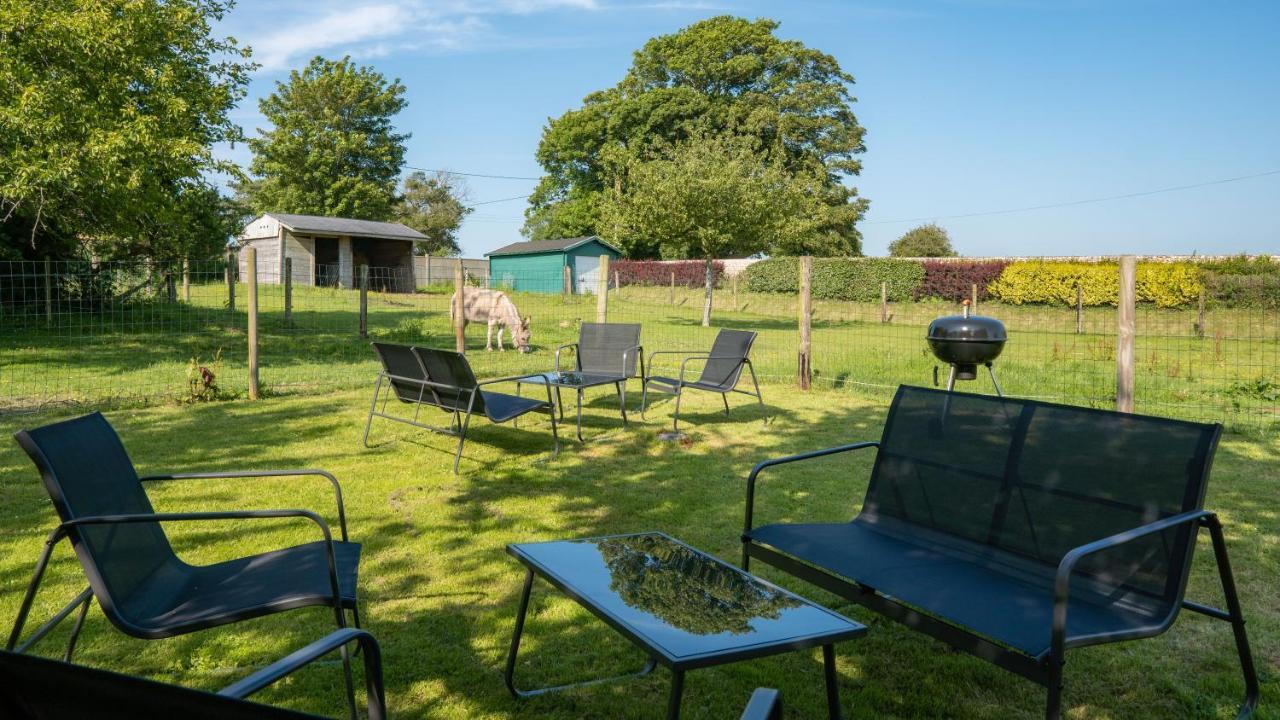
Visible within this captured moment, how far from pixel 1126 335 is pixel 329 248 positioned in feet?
109

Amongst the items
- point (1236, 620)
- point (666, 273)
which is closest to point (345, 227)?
point (666, 273)

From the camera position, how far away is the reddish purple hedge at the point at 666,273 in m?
32.4

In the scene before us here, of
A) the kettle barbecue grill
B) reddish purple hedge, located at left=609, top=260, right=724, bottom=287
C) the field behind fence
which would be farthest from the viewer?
reddish purple hedge, located at left=609, top=260, right=724, bottom=287

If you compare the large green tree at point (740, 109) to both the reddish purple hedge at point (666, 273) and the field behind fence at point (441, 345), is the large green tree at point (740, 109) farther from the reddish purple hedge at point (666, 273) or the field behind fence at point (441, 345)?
the field behind fence at point (441, 345)

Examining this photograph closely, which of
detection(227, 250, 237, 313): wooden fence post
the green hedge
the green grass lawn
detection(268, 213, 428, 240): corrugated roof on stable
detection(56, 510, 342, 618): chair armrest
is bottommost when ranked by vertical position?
the green grass lawn

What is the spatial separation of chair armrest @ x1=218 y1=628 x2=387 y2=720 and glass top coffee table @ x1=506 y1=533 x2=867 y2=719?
23.6 inches

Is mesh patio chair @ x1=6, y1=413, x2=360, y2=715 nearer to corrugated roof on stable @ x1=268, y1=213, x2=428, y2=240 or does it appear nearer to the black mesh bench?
the black mesh bench

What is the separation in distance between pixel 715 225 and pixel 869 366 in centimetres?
1310

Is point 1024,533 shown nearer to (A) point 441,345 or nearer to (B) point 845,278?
(A) point 441,345

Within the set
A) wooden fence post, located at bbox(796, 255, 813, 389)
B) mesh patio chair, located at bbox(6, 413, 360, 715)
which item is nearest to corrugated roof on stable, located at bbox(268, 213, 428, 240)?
wooden fence post, located at bbox(796, 255, 813, 389)

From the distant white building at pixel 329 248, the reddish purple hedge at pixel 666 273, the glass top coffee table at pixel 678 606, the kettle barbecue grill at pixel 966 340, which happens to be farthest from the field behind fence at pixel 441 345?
the distant white building at pixel 329 248

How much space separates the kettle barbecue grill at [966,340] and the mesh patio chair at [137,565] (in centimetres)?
350

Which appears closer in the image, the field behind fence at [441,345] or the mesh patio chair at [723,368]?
the mesh patio chair at [723,368]

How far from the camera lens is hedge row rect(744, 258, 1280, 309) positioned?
17.6 metres
